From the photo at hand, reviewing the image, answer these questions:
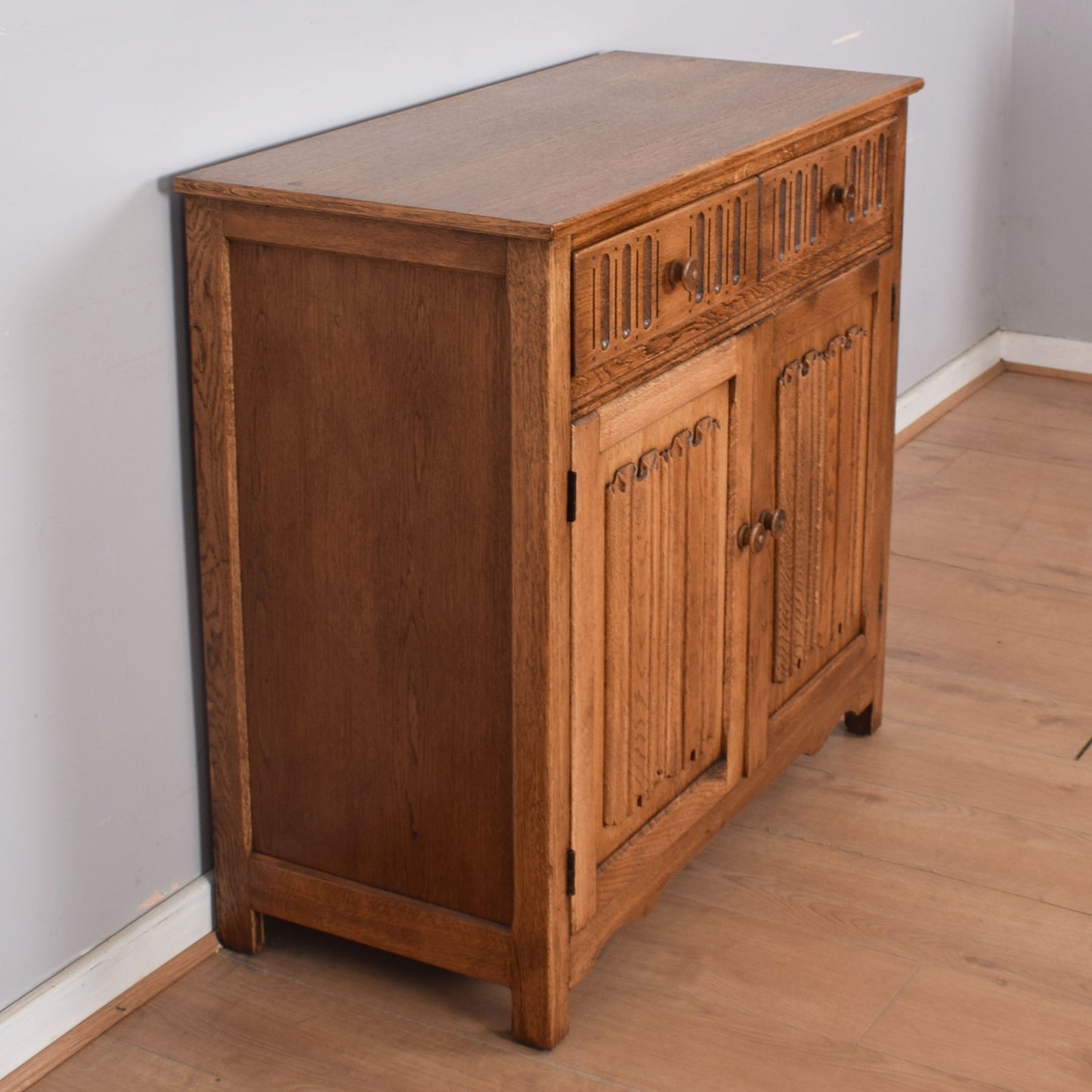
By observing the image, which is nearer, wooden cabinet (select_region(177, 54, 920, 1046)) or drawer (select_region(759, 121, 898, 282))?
wooden cabinet (select_region(177, 54, 920, 1046))

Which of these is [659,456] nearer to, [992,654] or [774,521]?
[774,521]

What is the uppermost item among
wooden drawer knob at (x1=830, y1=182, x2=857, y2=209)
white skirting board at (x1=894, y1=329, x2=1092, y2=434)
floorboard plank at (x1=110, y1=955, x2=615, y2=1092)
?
wooden drawer knob at (x1=830, y1=182, x2=857, y2=209)

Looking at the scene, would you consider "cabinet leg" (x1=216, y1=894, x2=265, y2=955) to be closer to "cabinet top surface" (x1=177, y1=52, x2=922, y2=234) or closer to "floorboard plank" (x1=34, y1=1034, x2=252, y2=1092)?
"floorboard plank" (x1=34, y1=1034, x2=252, y2=1092)

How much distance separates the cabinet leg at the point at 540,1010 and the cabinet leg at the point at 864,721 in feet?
2.81

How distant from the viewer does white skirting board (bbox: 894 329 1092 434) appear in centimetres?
389

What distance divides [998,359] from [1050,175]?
462mm

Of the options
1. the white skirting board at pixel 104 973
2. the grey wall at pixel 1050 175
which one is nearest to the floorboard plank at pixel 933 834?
the white skirting board at pixel 104 973

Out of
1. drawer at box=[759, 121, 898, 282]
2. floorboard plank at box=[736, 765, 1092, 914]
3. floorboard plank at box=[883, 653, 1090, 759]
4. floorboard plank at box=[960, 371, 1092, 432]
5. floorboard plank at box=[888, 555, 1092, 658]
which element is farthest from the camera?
floorboard plank at box=[960, 371, 1092, 432]

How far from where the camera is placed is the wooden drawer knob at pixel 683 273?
1781 mm

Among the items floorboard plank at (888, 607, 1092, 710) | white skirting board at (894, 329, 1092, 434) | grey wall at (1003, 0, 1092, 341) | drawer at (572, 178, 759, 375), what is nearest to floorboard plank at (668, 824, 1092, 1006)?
floorboard plank at (888, 607, 1092, 710)

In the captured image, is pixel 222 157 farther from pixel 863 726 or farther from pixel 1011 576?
pixel 1011 576

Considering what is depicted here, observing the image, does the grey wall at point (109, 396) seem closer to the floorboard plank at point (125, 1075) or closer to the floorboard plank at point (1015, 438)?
the floorboard plank at point (125, 1075)

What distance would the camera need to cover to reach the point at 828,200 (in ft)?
6.91

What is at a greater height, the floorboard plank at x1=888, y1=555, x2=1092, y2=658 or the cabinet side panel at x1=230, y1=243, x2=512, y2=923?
the cabinet side panel at x1=230, y1=243, x2=512, y2=923
